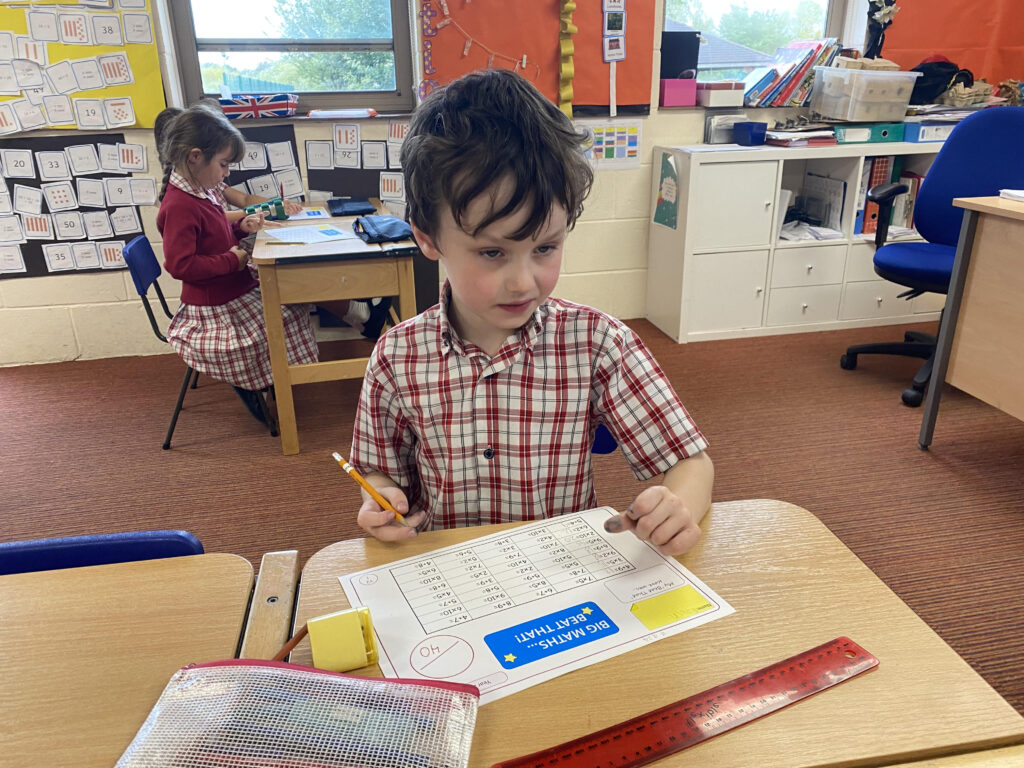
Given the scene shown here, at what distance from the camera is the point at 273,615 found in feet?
2.29

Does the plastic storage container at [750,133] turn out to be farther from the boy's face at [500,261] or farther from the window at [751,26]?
the boy's face at [500,261]

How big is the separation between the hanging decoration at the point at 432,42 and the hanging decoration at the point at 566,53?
109 mm

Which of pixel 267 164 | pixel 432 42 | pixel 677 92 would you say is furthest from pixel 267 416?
pixel 677 92

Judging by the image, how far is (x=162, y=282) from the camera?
10.9ft

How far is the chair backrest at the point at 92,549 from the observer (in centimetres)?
88

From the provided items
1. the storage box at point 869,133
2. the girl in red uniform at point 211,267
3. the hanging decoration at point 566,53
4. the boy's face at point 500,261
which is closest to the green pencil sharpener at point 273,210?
the girl in red uniform at point 211,267

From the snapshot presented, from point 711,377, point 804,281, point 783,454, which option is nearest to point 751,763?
point 783,454

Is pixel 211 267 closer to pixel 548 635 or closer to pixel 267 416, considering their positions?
pixel 267 416

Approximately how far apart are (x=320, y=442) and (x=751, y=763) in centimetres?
226

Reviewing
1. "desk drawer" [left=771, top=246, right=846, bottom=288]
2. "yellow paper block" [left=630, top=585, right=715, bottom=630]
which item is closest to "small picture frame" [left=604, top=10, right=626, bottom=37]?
"desk drawer" [left=771, top=246, right=846, bottom=288]

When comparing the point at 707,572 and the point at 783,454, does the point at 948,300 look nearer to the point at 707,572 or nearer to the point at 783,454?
the point at 783,454

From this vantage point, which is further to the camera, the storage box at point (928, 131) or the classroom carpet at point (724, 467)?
the storage box at point (928, 131)

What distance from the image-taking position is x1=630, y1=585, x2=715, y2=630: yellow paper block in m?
0.67

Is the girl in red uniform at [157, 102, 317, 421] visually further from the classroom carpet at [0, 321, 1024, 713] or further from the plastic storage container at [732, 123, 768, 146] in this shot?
the plastic storage container at [732, 123, 768, 146]
